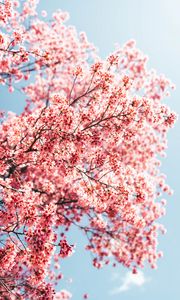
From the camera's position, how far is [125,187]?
8.65m

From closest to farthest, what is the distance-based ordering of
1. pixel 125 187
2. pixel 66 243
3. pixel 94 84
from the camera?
pixel 66 243 → pixel 125 187 → pixel 94 84

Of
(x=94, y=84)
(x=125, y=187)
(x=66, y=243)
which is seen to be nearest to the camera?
(x=66, y=243)

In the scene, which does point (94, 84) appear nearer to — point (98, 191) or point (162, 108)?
point (162, 108)

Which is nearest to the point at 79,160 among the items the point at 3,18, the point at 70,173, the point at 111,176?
the point at 70,173

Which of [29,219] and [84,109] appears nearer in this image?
[29,219]

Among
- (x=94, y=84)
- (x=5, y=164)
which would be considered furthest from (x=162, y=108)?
(x=5, y=164)

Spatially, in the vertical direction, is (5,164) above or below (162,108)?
below

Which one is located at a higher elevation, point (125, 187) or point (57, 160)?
point (57, 160)

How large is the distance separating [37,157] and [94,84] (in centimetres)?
237

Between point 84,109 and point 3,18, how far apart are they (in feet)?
10.3

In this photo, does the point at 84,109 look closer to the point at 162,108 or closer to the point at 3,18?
the point at 162,108

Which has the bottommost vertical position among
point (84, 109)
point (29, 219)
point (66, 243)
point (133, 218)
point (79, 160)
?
point (66, 243)

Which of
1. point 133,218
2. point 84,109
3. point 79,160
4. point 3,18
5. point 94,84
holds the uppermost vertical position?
point 3,18

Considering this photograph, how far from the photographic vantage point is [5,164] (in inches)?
355
